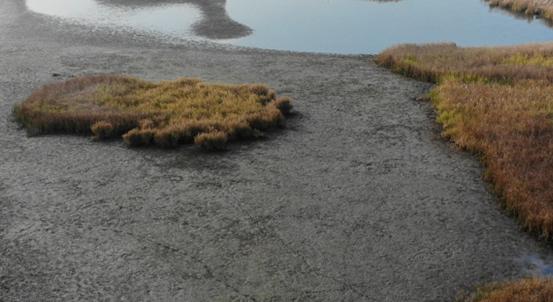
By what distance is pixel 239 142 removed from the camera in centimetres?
1675

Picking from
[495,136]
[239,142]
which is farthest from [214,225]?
[495,136]

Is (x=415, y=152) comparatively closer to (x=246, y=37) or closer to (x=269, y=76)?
(x=269, y=76)

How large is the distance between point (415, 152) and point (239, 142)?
440cm

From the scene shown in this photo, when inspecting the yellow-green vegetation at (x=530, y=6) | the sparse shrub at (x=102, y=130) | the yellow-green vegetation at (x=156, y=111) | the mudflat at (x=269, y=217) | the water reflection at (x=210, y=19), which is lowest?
the mudflat at (x=269, y=217)

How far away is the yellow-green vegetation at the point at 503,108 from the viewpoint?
1307cm

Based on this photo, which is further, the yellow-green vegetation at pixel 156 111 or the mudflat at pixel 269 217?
the yellow-green vegetation at pixel 156 111

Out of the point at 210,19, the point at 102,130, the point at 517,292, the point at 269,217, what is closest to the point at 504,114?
the point at 269,217

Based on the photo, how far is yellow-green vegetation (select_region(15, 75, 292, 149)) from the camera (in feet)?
55.0

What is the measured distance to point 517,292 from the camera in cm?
970

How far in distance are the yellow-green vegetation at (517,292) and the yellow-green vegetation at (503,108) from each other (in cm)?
194

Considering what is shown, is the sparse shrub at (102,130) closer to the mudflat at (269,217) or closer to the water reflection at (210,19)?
the mudflat at (269,217)

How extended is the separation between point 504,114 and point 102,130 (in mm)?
10588

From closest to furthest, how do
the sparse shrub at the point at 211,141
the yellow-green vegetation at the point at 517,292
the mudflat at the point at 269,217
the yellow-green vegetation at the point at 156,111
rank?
the yellow-green vegetation at the point at 517,292 < the mudflat at the point at 269,217 < the sparse shrub at the point at 211,141 < the yellow-green vegetation at the point at 156,111

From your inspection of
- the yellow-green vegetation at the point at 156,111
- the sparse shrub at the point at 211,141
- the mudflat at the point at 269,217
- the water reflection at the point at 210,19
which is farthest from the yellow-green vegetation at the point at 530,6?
the sparse shrub at the point at 211,141
